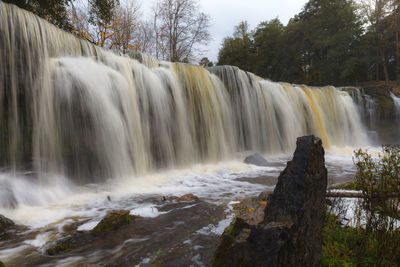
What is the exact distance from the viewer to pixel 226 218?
4004 millimetres

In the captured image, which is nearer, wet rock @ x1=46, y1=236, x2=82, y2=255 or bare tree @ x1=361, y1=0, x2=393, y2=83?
wet rock @ x1=46, y1=236, x2=82, y2=255

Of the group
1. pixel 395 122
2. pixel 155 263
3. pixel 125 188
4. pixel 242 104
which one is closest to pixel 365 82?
pixel 395 122

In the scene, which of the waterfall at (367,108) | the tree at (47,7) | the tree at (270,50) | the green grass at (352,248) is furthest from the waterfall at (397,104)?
the tree at (47,7)

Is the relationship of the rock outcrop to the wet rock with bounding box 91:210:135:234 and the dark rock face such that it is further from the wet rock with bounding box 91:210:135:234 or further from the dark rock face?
the dark rock face

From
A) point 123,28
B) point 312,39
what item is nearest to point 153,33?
A: point 123,28

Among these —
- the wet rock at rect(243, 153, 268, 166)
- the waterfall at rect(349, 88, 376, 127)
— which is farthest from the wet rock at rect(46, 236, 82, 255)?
the waterfall at rect(349, 88, 376, 127)

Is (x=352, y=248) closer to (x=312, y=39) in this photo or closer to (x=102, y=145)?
(x=102, y=145)

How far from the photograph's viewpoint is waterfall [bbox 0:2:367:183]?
18.9 ft

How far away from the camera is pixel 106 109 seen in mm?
7113

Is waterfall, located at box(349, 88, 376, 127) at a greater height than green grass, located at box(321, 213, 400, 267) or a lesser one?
greater

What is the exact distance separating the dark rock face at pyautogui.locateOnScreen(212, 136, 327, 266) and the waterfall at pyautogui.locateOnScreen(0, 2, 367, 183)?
18.5ft

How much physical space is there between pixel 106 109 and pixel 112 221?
4.32 metres

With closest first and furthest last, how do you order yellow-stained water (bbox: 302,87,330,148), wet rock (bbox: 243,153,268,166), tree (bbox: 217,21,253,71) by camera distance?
wet rock (bbox: 243,153,268,166) < yellow-stained water (bbox: 302,87,330,148) < tree (bbox: 217,21,253,71)

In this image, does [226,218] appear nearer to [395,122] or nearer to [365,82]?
[395,122]
